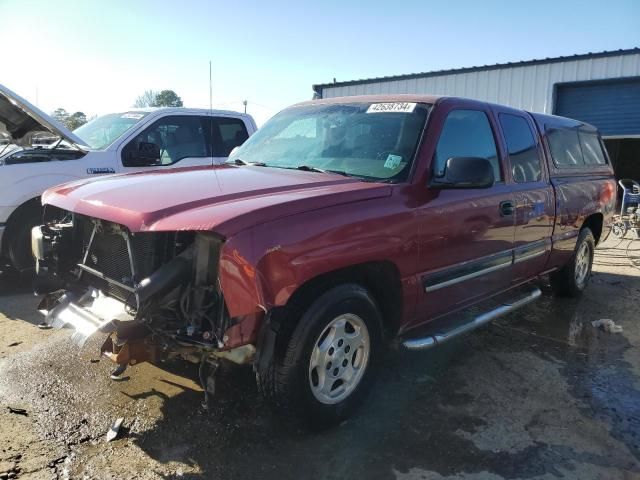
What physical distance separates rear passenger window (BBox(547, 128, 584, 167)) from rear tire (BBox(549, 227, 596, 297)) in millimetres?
888

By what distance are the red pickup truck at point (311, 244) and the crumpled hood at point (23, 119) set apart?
105 inches

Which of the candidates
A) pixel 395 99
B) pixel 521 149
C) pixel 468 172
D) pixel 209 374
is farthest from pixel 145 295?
pixel 521 149

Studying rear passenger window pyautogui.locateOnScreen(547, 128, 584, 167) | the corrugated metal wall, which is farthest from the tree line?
rear passenger window pyautogui.locateOnScreen(547, 128, 584, 167)

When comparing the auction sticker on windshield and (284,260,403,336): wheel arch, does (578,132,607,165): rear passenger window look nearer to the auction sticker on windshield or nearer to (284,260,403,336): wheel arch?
the auction sticker on windshield

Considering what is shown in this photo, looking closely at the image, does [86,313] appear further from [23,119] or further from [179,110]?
[179,110]

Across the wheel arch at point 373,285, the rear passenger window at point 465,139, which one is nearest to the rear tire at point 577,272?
the rear passenger window at point 465,139

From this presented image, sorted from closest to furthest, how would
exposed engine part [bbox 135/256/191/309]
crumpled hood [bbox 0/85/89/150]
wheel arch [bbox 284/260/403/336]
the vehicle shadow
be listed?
exposed engine part [bbox 135/256/191/309] → wheel arch [bbox 284/260/403/336] → the vehicle shadow → crumpled hood [bbox 0/85/89/150]

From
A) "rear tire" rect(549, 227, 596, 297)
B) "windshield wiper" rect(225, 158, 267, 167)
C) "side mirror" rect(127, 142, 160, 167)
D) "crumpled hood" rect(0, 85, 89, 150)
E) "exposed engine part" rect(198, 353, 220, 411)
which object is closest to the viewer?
"exposed engine part" rect(198, 353, 220, 411)

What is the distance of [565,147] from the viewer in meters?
5.50

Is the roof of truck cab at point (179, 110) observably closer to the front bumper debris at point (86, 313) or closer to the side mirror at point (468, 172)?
the front bumper debris at point (86, 313)

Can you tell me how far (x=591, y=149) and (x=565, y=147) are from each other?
38.2 inches

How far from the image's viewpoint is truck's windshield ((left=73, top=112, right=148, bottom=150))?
22.5ft

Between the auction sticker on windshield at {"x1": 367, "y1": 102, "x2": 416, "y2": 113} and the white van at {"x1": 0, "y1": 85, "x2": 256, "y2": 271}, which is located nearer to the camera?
the auction sticker on windshield at {"x1": 367, "y1": 102, "x2": 416, "y2": 113}

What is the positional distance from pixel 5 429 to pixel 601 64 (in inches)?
637
